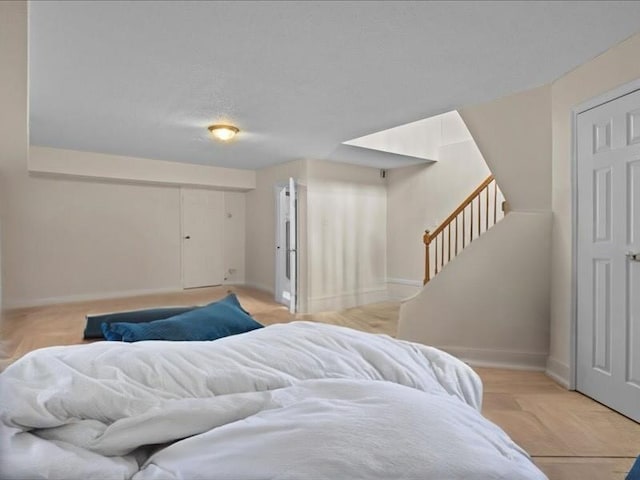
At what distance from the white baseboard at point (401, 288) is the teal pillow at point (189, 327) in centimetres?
406

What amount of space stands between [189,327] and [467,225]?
434cm

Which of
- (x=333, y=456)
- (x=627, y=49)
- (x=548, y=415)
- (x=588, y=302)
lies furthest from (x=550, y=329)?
(x=333, y=456)

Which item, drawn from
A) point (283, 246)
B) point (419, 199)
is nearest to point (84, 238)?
point (283, 246)

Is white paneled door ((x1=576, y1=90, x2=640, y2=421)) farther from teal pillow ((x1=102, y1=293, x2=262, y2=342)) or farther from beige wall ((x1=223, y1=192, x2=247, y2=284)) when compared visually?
beige wall ((x1=223, y1=192, x2=247, y2=284))

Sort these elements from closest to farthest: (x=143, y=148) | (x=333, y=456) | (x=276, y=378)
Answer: (x=333, y=456) → (x=276, y=378) → (x=143, y=148)

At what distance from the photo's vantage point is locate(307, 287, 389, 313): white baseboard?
555 centimetres

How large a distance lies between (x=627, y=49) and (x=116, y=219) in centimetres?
666

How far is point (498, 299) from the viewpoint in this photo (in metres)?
3.41

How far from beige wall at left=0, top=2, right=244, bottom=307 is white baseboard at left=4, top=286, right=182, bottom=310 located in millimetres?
14

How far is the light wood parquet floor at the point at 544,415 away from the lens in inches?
74.8

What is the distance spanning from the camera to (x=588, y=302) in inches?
108

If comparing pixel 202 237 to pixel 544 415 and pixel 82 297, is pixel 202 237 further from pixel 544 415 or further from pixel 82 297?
pixel 544 415

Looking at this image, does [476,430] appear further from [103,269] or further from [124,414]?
[103,269]

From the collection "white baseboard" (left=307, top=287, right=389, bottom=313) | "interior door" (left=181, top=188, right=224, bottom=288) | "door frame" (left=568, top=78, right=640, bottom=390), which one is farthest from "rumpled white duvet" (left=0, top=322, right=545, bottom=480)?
"interior door" (left=181, top=188, right=224, bottom=288)
